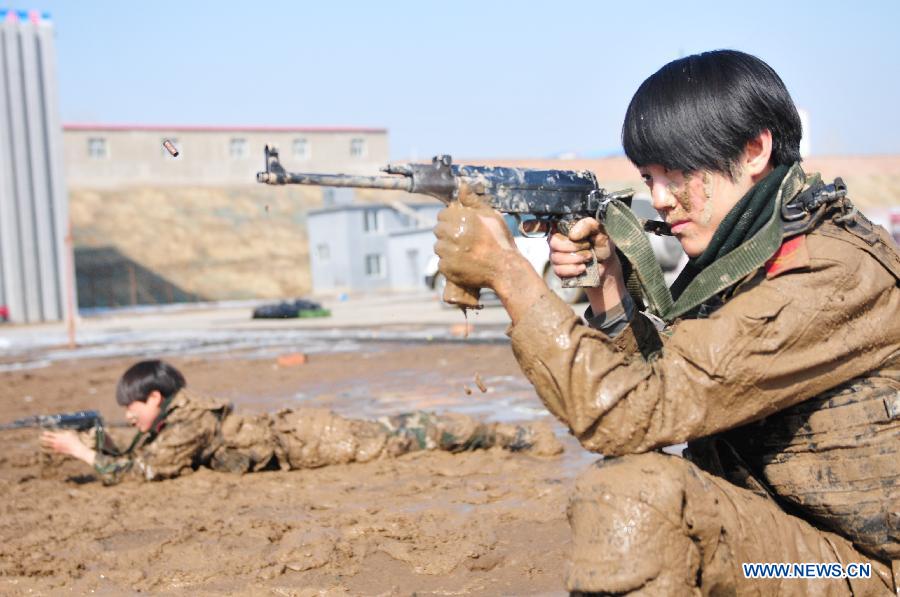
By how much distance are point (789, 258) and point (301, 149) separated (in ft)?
212

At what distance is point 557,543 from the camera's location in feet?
12.5

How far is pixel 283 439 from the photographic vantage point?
5449mm

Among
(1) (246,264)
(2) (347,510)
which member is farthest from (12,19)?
(2) (347,510)

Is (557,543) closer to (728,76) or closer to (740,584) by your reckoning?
(740,584)

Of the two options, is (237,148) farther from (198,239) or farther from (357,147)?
(198,239)

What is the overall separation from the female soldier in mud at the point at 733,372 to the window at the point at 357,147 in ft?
211

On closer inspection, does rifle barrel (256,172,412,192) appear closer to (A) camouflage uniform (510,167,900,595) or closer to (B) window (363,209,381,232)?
(A) camouflage uniform (510,167,900,595)

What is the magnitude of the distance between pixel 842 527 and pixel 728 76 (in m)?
1.15

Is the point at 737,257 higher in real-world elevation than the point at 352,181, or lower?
lower

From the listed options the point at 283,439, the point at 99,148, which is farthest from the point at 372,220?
the point at 283,439

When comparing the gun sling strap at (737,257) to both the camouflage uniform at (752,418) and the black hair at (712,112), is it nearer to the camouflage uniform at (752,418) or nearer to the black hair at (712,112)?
the camouflage uniform at (752,418)

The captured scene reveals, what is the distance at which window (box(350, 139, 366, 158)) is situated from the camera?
65.9m

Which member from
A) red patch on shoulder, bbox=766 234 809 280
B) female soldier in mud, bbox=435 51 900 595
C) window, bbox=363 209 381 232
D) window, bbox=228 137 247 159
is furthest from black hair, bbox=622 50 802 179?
window, bbox=228 137 247 159

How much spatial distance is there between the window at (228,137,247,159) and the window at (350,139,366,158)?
7383 millimetres
